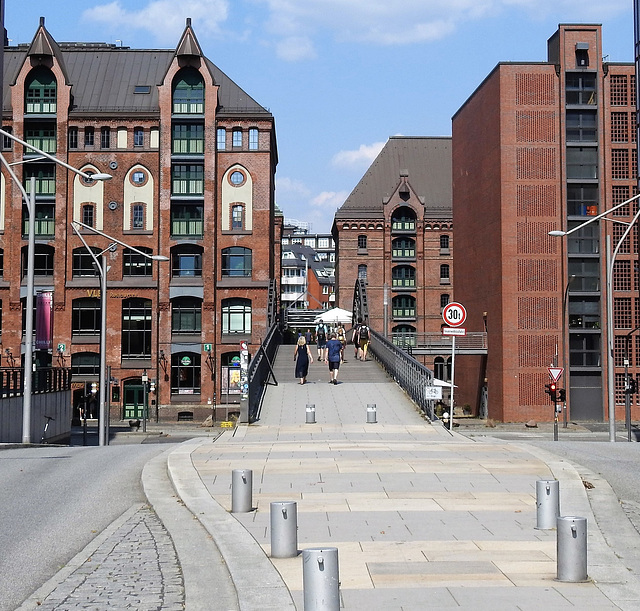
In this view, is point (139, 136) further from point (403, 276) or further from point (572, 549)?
point (572, 549)

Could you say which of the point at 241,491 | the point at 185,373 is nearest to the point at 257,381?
the point at 241,491

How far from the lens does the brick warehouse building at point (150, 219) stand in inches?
2362

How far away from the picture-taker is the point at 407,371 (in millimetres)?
29500

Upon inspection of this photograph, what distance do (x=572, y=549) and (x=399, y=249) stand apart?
82.3 m

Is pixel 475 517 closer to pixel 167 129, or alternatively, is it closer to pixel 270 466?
pixel 270 466

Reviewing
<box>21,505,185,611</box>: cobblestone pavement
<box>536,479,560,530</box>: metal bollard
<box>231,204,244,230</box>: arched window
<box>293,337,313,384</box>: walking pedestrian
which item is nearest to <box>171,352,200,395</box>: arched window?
<box>231,204,244,230</box>: arched window

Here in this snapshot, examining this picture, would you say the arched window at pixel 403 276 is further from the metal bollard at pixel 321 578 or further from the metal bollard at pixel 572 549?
the metal bollard at pixel 321 578

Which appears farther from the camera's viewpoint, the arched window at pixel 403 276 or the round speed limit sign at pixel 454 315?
the arched window at pixel 403 276

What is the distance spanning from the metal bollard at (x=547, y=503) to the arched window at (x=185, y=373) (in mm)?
50411

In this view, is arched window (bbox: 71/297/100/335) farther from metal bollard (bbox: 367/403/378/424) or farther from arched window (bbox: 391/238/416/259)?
metal bollard (bbox: 367/403/378/424)

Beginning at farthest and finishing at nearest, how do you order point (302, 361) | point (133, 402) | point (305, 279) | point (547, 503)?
point (305, 279) < point (133, 402) < point (302, 361) < point (547, 503)

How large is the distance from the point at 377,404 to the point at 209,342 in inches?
1329

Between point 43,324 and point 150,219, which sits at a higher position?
point 150,219

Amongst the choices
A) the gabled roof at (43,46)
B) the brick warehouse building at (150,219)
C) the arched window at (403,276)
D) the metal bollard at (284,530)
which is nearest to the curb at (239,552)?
the metal bollard at (284,530)
